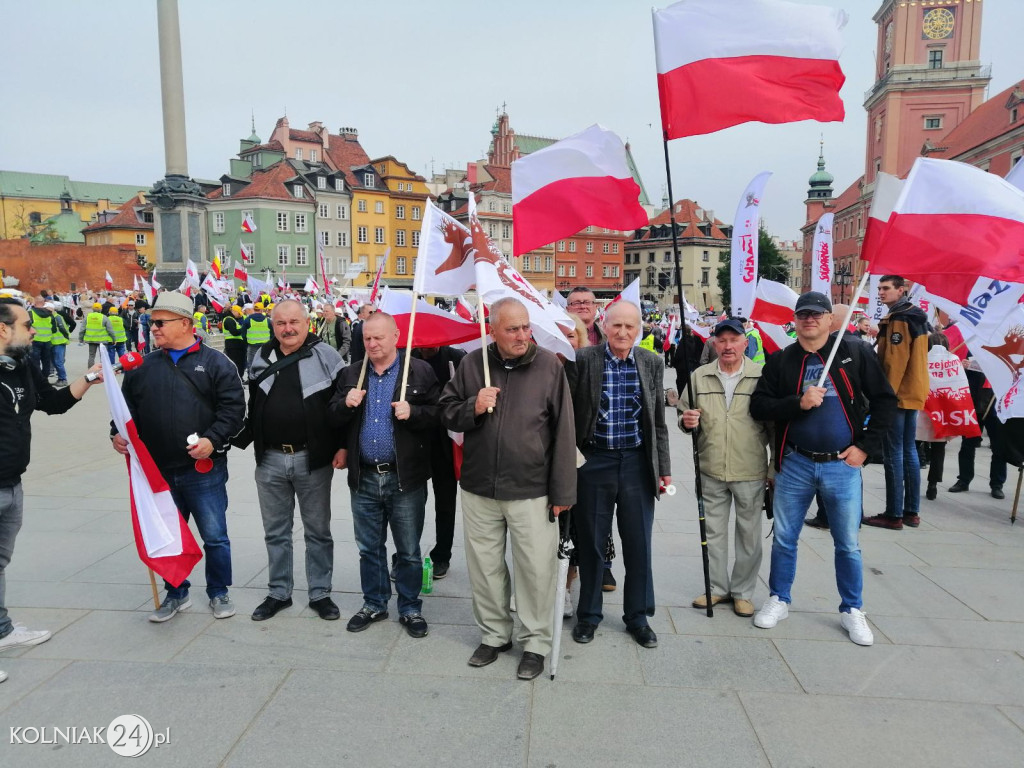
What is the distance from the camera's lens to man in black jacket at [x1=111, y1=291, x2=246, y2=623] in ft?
13.8

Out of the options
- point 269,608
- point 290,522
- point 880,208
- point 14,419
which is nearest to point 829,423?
point 880,208

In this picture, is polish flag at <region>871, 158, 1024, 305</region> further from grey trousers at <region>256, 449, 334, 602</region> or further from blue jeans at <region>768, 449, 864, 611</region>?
grey trousers at <region>256, 449, 334, 602</region>

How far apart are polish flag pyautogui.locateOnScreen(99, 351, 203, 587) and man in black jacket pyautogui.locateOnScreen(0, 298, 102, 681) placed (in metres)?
0.32

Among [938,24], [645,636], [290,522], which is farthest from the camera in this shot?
[938,24]

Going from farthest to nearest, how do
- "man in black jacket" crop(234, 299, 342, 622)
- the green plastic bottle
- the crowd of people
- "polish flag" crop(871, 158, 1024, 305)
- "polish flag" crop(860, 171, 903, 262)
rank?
the green plastic bottle → "polish flag" crop(860, 171, 903, 262) → "man in black jacket" crop(234, 299, 342, 622) → "polish flag" crop(871, 158, 1024, 305) → the crowd of people

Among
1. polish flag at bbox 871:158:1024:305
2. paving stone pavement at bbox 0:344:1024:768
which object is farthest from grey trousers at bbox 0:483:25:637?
polish flag at bbox 871:158:1024:305

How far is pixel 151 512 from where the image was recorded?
412 cm

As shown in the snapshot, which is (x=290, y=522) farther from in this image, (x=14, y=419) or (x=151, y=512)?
(x=14, y=419)

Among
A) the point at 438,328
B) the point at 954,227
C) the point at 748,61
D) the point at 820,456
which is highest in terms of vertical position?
the point at 748,61

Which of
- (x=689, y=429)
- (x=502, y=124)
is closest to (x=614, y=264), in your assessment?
(x=502, y=124)

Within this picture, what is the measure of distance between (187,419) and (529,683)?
2.58m

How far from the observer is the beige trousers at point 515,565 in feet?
12.5

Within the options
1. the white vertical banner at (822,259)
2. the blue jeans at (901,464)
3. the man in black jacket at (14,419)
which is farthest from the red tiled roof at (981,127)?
the man in black jacket at (14,419)

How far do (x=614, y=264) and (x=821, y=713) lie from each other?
8900cm
